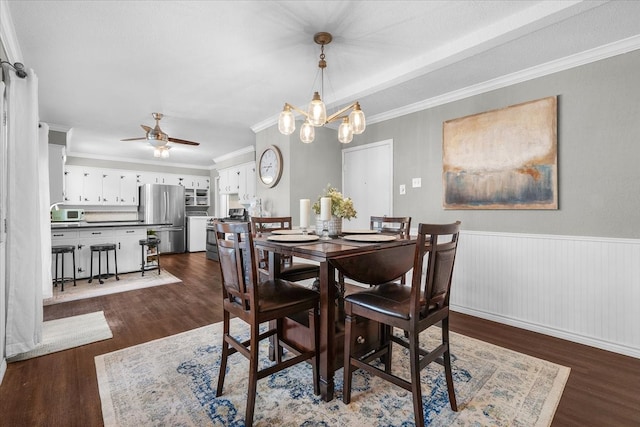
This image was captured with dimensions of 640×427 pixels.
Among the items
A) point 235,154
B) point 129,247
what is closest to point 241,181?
point 235,154

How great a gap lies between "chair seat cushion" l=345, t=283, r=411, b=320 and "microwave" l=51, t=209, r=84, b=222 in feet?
19.7

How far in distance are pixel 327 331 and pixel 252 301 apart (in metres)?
0.49

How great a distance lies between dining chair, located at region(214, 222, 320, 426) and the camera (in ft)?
4.71

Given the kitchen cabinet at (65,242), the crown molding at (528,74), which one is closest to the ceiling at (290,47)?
the crown molding at (528,74)

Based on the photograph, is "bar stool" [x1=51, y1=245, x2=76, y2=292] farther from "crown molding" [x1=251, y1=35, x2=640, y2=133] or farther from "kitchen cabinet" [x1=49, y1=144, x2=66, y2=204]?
"crown molding" [x1=251, y1=35, x2=640, y2=133]

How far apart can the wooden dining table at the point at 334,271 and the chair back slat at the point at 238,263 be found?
244 millimetres

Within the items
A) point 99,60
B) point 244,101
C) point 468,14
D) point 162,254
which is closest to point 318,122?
point 468,14

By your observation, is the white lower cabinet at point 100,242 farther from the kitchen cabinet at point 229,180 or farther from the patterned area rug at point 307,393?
the patterned area rug at point 307,393

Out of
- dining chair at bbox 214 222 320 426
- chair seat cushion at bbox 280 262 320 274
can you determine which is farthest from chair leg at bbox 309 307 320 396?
chair seat cushion at bbox 280 262 320 274

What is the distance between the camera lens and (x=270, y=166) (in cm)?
450

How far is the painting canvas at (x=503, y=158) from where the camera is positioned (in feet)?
8.55

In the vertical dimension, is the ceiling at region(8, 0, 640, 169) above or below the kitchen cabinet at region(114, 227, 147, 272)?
above

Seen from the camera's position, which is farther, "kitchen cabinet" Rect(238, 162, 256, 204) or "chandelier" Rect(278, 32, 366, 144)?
"kitchen cabinet" Rect(238, 162, 256, 204)

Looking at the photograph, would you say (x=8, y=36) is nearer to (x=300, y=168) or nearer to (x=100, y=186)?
(x=300, y=168)
